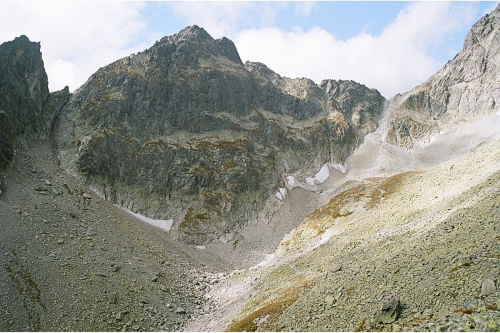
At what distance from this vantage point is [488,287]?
704 inches

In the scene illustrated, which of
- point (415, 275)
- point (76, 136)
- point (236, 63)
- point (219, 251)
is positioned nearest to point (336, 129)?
point (236, 63)

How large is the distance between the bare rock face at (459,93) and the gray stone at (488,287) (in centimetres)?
10680

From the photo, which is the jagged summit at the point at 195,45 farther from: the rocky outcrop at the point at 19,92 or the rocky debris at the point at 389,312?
the rocky debris at the point at 389,312

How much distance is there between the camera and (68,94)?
94500 mm

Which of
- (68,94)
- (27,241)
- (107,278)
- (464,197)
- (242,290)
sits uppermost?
(68,94)

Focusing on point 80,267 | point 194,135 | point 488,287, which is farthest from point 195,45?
point 488,287

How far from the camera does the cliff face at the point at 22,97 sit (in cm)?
6281

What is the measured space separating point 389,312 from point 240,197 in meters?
64.9

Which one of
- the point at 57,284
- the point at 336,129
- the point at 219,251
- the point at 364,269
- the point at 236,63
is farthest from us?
the point at 236,63

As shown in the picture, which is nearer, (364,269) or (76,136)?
(364,269)

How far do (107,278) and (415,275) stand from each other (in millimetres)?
34648

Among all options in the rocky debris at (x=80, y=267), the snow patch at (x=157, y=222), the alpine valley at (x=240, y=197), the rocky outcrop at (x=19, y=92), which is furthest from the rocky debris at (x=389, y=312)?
the rocky outcrop at (x=19, y=92)

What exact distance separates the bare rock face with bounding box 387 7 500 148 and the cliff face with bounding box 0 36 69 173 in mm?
111235

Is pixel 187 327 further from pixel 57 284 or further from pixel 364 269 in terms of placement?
pixel 364 269
